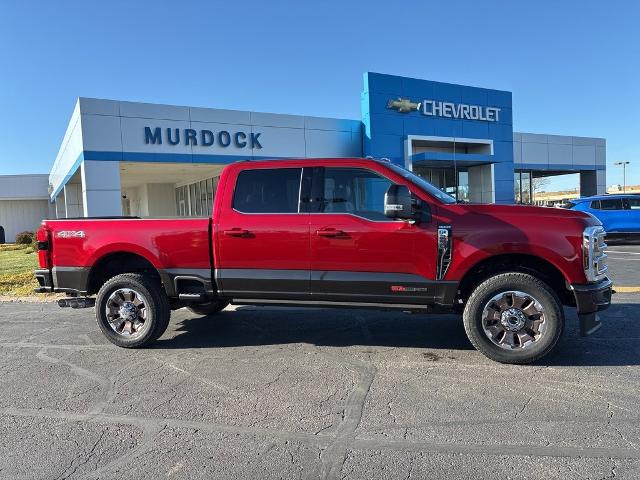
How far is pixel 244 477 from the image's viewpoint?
10.1 ft

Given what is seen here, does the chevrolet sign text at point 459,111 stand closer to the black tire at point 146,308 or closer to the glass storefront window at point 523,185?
the glass storefront window at point 523,185

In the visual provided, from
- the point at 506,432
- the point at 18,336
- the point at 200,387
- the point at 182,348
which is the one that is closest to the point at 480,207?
the point at 506,432

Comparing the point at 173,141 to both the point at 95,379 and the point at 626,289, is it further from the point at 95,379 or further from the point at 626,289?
the point at 626,289

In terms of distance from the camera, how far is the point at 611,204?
17.7m

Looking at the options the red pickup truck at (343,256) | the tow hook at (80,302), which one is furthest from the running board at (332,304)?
the tow hook at (80,302)

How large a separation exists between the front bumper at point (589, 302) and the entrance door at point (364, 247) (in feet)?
4.51

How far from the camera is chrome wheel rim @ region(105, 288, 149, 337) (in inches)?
235

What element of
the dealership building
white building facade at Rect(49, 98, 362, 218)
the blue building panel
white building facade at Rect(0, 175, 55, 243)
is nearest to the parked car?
the dealership building

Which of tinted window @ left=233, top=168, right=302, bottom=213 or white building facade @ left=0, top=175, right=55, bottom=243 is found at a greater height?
white building facade @ left=0, top=175, right=55, bottom=243

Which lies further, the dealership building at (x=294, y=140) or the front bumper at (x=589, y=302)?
the dealership building at (x=294, y=140)

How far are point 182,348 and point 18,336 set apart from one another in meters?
2.61

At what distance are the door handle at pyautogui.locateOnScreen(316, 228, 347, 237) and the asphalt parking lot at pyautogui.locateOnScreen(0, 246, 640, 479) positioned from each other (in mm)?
1323

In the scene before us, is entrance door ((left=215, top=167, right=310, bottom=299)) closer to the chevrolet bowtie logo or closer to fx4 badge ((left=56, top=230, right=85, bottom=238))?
fx4 badge ((left=56, top=230, right=85, bottom=238))

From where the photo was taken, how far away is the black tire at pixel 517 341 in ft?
15.9
